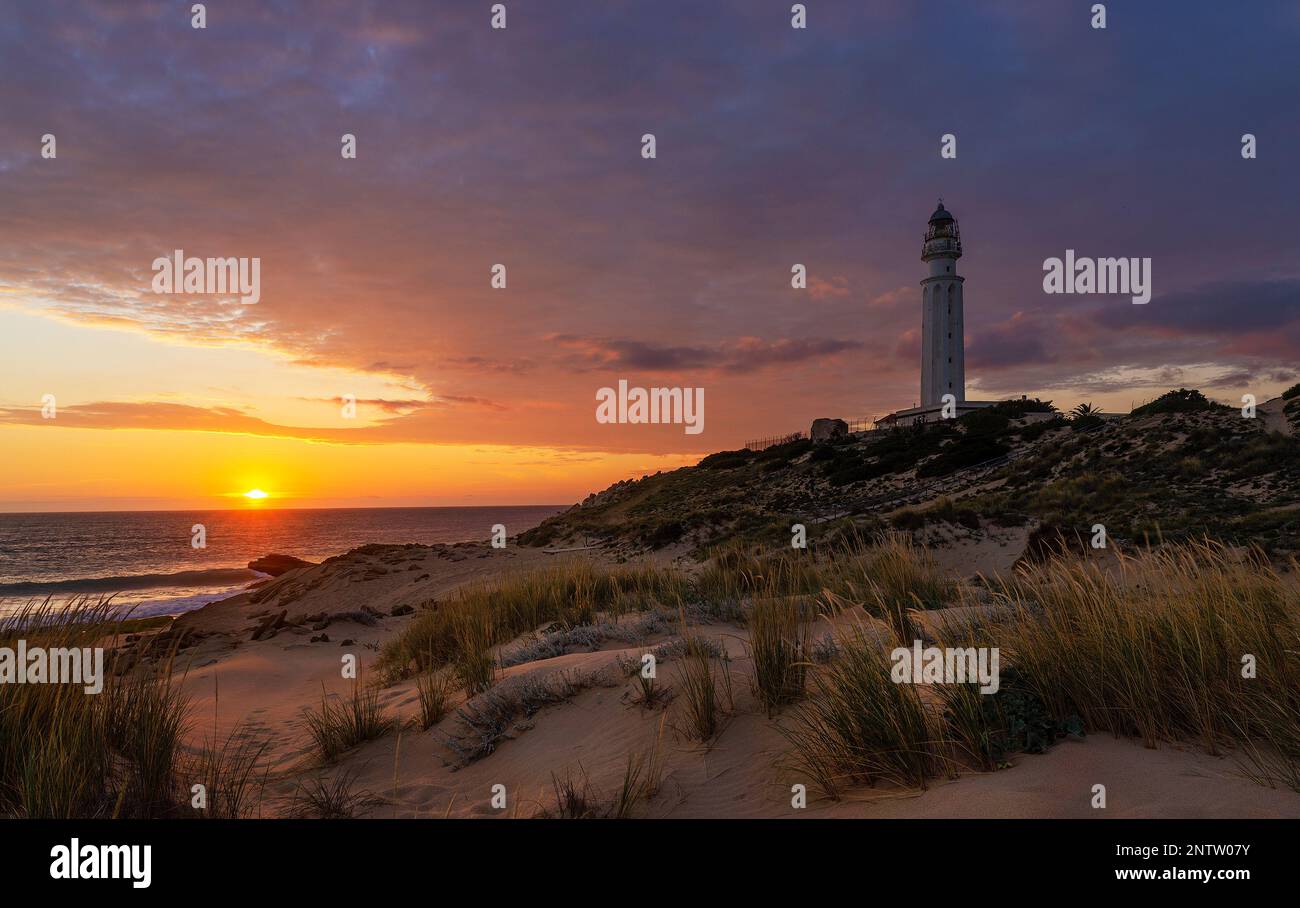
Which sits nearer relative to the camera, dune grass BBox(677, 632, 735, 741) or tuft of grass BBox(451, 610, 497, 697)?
dune grass BBox(677, 632, 735, 741)

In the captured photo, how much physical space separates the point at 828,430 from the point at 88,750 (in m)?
61.6

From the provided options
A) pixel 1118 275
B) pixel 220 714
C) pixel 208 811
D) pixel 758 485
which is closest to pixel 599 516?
pixel 758 485

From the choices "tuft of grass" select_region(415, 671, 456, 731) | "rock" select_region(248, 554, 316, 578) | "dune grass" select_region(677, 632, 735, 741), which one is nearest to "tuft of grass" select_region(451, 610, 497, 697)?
"tuft of grass" select_region(415, 671, 456, 731)

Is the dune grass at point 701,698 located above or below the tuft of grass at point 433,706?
above

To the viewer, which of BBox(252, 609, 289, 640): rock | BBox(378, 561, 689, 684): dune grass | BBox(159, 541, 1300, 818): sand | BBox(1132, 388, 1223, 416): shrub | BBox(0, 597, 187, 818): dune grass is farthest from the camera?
BBox(1132, 388, 1223, 416): shrub

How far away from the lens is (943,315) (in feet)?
193

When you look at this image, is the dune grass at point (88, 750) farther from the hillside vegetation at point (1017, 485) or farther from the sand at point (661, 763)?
the hillside vegetation at point (1017, 485)

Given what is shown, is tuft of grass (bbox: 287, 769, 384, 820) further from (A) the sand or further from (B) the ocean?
(B) the ocean

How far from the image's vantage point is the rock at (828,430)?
61375 millimetres

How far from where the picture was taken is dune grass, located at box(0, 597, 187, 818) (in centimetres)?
371

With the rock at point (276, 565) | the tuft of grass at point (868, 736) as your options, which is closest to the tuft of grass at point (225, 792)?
the tuft of grass at point (868, 736)

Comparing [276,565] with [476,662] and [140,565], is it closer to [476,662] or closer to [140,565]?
[140,565]

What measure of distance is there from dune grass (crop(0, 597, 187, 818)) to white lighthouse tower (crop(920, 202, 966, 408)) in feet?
Result: 202
